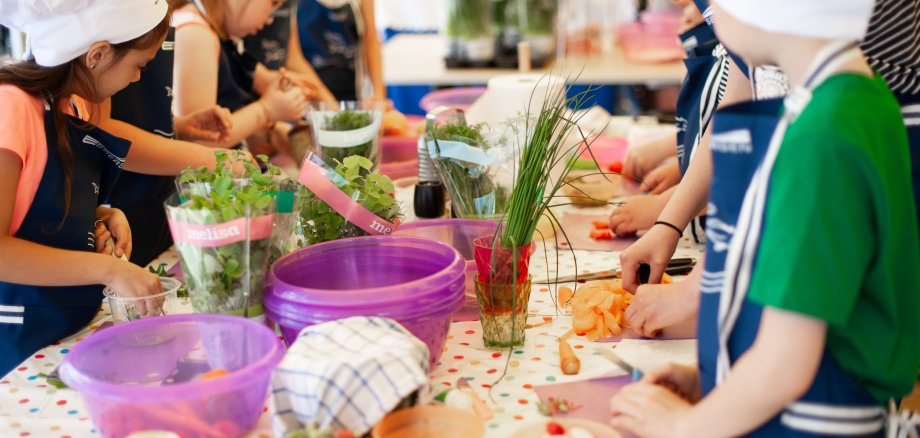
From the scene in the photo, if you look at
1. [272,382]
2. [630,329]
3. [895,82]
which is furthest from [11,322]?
[895,82]

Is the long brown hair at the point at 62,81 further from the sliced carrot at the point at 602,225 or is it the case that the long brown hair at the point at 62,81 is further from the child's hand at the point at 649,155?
the child's hand at the point at 649,155

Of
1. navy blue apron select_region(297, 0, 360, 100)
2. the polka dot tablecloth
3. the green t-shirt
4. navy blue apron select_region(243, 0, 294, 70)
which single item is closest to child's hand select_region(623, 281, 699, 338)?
the polka dot tablecloth

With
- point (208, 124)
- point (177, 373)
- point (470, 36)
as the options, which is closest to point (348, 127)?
point (208, 124)

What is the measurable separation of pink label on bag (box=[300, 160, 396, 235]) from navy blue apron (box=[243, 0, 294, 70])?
1556 mm

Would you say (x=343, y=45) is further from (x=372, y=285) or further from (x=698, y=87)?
(x=372, y=285)

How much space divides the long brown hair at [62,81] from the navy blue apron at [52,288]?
11 mm

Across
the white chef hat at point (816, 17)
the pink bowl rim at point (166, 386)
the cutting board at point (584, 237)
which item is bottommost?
the cutting board at point (584, 237)

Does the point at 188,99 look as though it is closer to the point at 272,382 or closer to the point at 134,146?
the point at 134,146

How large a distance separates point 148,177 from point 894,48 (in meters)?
1.65

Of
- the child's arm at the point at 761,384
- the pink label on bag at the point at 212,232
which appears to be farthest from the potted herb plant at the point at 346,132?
the child's arm at the point at 761,384

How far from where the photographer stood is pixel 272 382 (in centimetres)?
112

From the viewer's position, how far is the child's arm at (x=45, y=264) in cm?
145

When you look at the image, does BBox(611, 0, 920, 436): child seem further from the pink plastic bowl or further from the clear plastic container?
the pink plastic bowl

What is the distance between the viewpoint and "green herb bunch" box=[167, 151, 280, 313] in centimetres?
126
